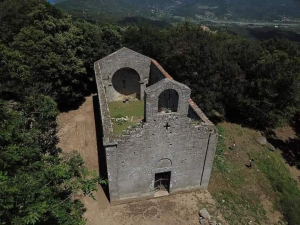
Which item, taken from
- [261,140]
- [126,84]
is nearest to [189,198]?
[261,140]

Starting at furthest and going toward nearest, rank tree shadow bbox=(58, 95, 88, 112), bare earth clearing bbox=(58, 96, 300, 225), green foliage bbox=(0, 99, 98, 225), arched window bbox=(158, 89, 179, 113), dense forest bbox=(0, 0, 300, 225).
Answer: tree shadow bbox=(58, 95, 88, 112) < arched window bbox=(158, 89, 179, 113) < dense forest bbox=(0, 0, 300, 225) < bare earth clearing bbox=(58, 96, 300, 225) < green foliage bbox=(0, 99, 98, 225)

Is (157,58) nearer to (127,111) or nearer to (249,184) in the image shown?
(127,111)

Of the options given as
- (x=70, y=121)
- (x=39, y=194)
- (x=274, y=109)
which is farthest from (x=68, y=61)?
(x=274, y=109)

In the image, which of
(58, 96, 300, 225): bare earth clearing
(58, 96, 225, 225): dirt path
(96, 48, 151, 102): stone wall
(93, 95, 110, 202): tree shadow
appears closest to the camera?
(58, 96, 225, 225): dirt path

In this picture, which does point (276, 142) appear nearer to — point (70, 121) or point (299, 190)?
point (299, 190)

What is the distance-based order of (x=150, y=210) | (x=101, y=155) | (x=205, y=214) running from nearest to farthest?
(x=205, y=214), (x=150, y=210), (x=101, y=155)

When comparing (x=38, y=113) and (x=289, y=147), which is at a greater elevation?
(x=38, y=113)

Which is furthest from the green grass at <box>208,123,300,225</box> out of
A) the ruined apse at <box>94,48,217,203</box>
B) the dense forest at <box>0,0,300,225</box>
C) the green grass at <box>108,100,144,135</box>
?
the green grass at <box>108,100,144,135</box>

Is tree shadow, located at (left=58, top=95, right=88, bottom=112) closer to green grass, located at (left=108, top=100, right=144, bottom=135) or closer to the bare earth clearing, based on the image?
the bare earth clearing
